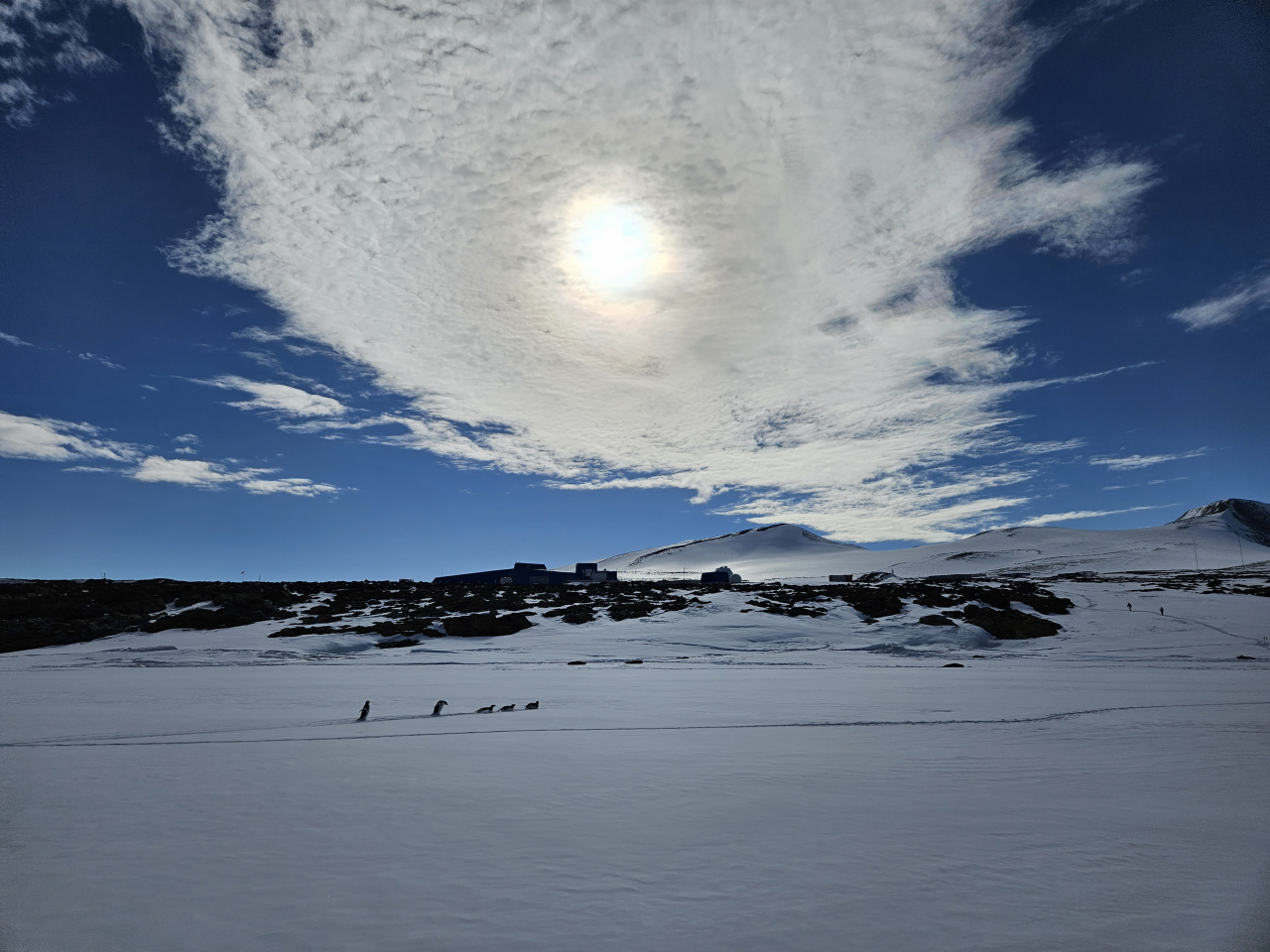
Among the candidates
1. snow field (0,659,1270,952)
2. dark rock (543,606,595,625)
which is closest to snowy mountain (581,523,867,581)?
dark rock (543,606,595,625)

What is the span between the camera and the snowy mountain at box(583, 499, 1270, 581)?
263 feet

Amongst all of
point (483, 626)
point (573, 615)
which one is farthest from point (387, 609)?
point (573, 615)

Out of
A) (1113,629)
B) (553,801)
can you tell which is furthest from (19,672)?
(1113,629)

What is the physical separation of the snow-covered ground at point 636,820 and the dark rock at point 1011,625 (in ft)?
39.1

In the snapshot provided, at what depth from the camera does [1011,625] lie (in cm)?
2145

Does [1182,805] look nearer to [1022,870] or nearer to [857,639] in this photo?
[1022,870]

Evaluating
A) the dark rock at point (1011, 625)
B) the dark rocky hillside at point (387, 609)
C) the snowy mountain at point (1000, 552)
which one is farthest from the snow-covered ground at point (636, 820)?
the snowy mountain at point (1000, 552)

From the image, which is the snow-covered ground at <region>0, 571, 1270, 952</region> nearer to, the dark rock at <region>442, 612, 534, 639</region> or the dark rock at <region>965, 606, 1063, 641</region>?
the dark rock at <region>442, 612, 534, 639</region>

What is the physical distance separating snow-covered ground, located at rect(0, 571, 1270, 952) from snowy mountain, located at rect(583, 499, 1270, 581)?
7874 cm

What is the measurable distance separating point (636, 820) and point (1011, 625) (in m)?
22.0

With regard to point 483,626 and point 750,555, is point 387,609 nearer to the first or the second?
point 483,626

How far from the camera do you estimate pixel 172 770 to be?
5.01 metres

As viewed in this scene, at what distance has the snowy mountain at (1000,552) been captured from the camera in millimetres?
80250

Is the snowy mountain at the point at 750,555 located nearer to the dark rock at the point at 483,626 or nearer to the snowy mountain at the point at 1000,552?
the snowy mountain at the point at 1000,552
